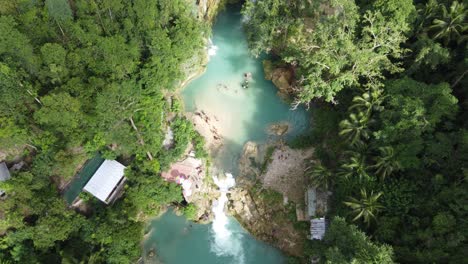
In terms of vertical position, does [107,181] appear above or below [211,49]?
below

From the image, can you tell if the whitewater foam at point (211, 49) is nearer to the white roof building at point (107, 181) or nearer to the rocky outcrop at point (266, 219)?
the rocky outcrop at point (266, 219)

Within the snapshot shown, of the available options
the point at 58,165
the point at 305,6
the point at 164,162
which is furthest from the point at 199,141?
the point at 305,6

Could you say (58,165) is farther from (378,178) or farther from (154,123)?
(378,178)

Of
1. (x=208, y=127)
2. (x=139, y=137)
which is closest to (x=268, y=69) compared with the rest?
(x=208, y=127)

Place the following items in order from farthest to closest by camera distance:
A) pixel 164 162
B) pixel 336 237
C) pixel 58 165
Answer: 1. pixel 164 162
2. pixel 58 165
3. pixel 336 237

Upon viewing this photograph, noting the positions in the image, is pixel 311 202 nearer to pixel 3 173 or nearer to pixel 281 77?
pixel 281 77

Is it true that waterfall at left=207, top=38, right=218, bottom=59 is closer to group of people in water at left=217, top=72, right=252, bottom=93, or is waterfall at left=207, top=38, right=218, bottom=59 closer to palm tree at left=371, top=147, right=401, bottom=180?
group of people in water at left=217, top=72, right=252, bottom=93

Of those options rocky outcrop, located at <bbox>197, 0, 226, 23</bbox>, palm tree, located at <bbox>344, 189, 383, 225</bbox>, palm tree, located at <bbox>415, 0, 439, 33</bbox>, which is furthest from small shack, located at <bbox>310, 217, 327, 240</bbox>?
rocky outcrop, located at <bbox>197, 0, 226, 23</bbox>
